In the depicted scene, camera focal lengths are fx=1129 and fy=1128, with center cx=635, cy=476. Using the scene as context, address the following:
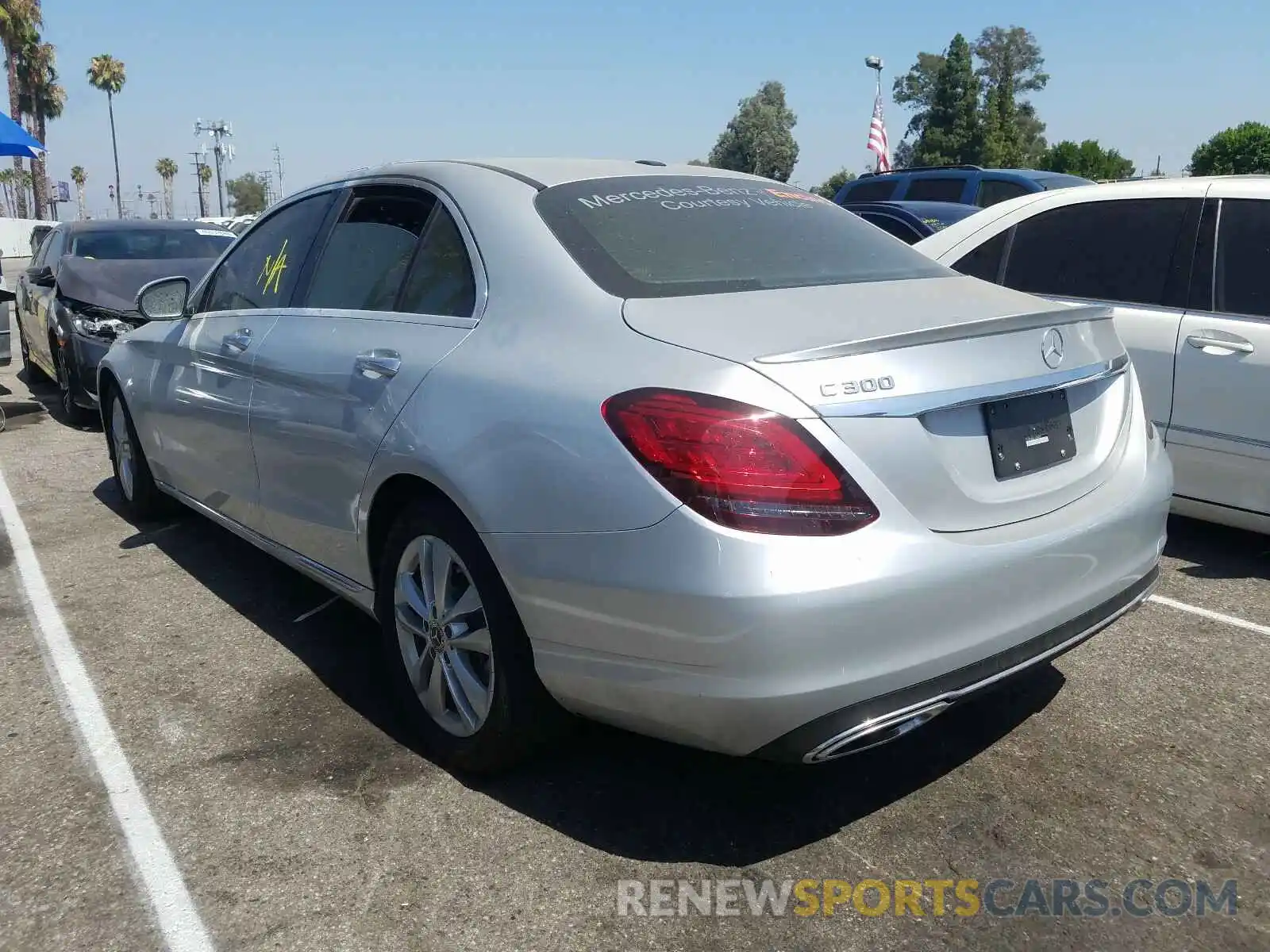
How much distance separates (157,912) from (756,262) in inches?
83.7

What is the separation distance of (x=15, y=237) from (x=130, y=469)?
58.6 m

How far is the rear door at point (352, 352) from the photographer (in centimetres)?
311

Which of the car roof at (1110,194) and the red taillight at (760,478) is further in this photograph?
the car roof at (1110,194)

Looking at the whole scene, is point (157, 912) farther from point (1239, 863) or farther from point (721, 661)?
point (1239, 863)

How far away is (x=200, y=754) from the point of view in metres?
3.22

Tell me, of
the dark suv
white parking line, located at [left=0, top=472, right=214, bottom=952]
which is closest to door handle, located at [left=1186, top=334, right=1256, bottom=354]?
white parking line, located at [left=0, top=472, right=214, bottom=952]

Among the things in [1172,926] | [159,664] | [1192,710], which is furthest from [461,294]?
[1192,710]

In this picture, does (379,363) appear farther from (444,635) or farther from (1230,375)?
(1230,375)

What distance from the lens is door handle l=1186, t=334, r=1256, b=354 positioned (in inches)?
175

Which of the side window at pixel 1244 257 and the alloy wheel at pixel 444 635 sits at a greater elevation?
the side window at pixel 1244 257

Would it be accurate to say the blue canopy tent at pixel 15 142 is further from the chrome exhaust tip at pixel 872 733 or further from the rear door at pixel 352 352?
the chrome exhaust tip at pixel 872 733

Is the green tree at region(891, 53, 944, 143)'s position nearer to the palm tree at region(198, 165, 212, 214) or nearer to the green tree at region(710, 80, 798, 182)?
the green tree at region(710, 80, 798, 182)

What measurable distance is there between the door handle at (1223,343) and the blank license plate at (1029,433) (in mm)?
2191

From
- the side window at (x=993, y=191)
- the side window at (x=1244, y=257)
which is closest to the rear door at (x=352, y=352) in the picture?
the side window at (x=1244, y=257)
